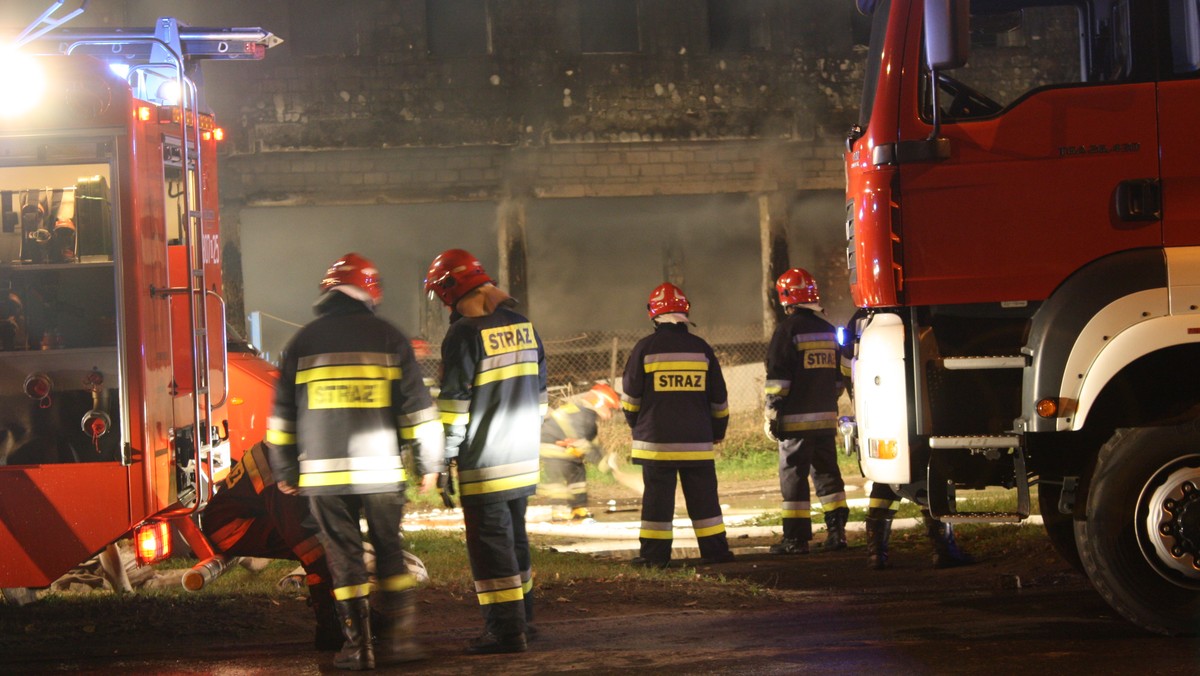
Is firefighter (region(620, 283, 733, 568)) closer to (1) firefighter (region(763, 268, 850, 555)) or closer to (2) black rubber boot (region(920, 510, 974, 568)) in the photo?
(1) firefighter (region(763, 268, 850, 555))

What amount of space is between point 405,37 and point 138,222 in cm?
1250

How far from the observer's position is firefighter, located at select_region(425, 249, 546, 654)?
19.5 ft

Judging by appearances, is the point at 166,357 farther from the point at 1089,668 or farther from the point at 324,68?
the point at 324,68

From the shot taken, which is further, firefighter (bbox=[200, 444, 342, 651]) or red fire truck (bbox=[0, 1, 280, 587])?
firefighter (bbox=[200, 444, 342, 651])

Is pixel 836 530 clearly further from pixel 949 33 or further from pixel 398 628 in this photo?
pixel 949 33

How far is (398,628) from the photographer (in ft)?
18.8

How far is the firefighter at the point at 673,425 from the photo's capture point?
28.0 ft

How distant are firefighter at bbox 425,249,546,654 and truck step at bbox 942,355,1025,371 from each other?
6.64 feet

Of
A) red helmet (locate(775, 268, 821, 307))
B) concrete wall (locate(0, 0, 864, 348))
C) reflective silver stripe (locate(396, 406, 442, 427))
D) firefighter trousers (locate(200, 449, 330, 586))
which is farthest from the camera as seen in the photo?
concrete wall (locate(0, 0, 864, 348))

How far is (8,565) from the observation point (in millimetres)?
5945

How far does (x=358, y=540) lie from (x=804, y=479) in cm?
426

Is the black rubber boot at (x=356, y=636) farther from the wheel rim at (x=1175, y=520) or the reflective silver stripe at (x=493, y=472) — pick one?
the wheel rim at (x=1175, y=520)

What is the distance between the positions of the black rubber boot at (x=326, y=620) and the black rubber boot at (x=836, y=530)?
4.20 metres

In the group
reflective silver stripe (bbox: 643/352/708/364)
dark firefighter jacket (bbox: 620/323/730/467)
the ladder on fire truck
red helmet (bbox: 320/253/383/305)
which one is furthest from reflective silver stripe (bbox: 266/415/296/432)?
reflective silver stripe (bbox: 643/352/708/364)
